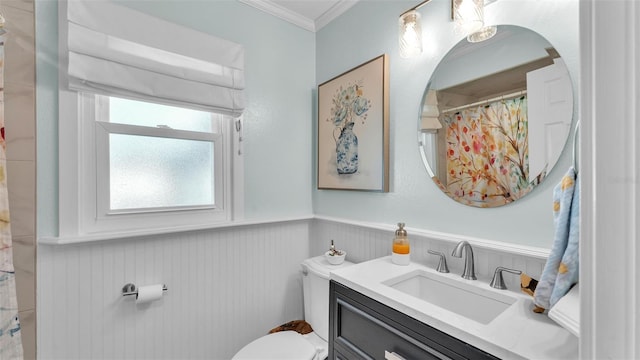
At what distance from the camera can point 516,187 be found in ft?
3.31

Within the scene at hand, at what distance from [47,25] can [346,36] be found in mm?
1452

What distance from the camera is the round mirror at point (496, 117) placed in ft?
3.07

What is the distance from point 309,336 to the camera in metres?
1.57

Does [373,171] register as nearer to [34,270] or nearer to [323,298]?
[323,298]

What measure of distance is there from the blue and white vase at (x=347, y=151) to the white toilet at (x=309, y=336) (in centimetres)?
56

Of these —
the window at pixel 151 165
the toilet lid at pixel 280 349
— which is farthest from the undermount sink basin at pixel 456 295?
the window at pixel 151 165

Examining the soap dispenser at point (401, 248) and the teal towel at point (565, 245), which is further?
the soap dispenser at point (401, 248)

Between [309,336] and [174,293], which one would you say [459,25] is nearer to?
[309,336]

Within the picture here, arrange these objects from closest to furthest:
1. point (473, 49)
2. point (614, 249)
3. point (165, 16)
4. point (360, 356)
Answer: point (614, 249) → point (360, 356) → point (473, 49) → point (165, 16)

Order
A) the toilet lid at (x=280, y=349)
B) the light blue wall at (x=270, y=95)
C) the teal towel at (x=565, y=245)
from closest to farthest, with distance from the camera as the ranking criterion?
the teal towel at (x=565, y=245)
the toilet lid at (x=280, y=349)
the light blue wall at (x=270, y=95)

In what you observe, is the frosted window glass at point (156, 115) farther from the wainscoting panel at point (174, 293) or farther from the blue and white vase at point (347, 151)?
the blue and white vase at point (347, 151)

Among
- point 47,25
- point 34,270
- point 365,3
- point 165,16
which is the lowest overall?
point 34,270

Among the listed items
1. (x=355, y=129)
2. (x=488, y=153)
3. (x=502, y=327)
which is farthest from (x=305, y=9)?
(x=502, y=327)

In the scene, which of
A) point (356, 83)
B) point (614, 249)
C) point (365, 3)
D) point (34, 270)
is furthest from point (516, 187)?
point (34, 270)
